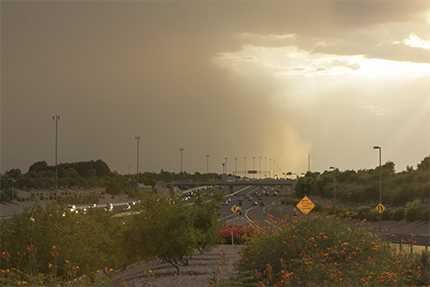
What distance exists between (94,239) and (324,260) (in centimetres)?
954

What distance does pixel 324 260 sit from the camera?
23.6 metres

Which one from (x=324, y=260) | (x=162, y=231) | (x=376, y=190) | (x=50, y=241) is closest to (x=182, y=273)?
(x=162, y=231)

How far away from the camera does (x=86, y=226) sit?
1187 inches

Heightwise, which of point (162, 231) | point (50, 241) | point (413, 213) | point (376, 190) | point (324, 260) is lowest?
point (413, 213)

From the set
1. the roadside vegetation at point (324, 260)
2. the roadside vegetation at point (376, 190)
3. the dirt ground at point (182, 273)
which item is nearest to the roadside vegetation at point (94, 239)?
the dirt ground at point (182, 273)

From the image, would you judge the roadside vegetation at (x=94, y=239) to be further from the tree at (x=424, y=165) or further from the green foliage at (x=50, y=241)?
the tree at (x=424, y=165)

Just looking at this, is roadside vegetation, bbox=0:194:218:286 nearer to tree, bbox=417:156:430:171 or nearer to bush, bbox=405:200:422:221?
bush, bbox=405:200:422:221

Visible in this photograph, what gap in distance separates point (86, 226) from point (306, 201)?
2889 cm

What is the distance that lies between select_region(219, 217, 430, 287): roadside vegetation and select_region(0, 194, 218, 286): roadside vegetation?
4.61 metres

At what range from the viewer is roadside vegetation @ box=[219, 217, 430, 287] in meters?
22.3

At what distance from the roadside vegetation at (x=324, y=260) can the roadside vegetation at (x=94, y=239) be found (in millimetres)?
4612

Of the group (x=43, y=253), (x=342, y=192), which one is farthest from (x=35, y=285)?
(x=342, y=192)

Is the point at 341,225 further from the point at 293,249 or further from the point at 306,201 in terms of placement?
the point at 306,201

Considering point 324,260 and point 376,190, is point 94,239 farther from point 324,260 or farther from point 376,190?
point 376,190
